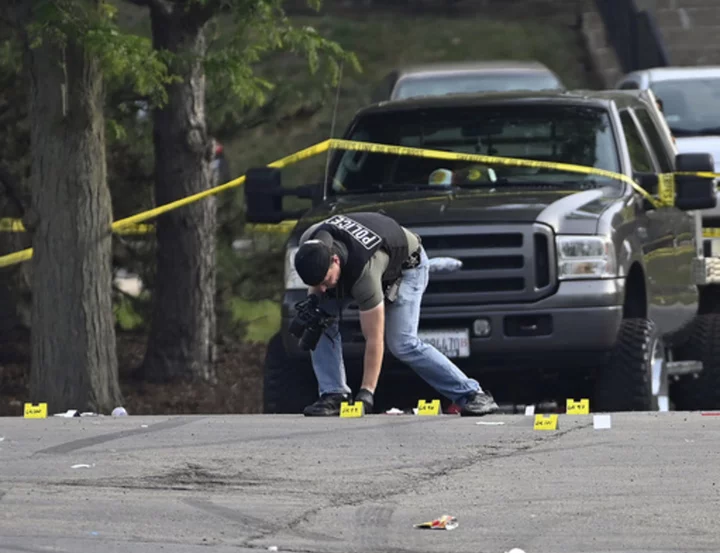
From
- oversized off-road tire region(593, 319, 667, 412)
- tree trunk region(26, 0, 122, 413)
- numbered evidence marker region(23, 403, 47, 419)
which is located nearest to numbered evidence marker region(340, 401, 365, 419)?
oversized off-road tire region(593, 319, 667, 412)

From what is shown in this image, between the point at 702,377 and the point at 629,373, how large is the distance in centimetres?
208

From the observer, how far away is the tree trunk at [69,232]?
1209 centimetres

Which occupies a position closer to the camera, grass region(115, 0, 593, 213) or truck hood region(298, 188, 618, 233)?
truck hood region(298, 188, 618, 233)

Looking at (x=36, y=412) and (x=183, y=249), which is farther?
(x=183, y=249)

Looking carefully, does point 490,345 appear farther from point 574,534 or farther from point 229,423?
point 574,534

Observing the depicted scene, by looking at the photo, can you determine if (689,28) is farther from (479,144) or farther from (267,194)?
(267,194)

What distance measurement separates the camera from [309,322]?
996 cm

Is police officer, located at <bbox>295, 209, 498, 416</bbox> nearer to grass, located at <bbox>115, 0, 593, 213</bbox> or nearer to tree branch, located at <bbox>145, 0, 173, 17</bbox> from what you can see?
tree branch, located at <bbox>145, 0, 173, 17</bbox>

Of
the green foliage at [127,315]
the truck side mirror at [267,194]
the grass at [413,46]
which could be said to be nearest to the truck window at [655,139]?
the truck side mirror at [267,194]

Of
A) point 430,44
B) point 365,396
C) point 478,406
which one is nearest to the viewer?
point 365,396

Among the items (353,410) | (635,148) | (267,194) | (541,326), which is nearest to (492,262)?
(541,326)

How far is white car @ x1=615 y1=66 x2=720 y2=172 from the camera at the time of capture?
1645 centimetres

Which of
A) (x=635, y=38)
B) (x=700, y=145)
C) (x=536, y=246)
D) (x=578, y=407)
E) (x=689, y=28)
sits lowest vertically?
(x=578, y=407)

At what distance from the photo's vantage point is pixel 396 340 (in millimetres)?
10195
